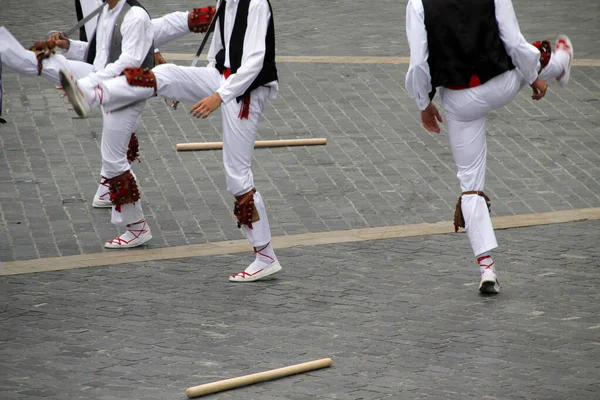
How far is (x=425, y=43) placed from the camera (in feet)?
23.6

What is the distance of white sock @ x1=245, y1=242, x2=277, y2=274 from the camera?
7.86 meters

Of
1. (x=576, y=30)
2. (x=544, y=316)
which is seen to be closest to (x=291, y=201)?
(x=544, y=316)

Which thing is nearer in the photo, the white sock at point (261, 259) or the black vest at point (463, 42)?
the black vest at point (463, 42)

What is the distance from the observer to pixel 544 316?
714 centimetres

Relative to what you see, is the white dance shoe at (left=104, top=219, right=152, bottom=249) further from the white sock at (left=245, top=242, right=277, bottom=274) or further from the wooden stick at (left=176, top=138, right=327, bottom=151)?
the wooden stick at (left=176, top=138, right=327, bottom=151)

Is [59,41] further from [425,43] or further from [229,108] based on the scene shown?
[425,43]

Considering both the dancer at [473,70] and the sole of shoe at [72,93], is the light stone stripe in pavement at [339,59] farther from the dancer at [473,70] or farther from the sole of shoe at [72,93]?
the sole of shoe at [72,93]

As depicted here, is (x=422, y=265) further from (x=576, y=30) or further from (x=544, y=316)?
(x=576, y=30)

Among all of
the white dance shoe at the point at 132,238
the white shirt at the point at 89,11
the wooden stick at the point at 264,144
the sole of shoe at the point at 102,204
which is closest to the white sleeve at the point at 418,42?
the white dance shoe at the point at 132,238

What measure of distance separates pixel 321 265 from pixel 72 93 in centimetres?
225

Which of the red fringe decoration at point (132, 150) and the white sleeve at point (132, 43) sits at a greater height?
the white sleeve at point (132, 43)

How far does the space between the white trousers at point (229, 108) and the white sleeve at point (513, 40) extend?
160cm

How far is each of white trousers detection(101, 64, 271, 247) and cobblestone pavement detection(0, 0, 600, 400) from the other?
594 mm

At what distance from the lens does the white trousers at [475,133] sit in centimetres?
739
